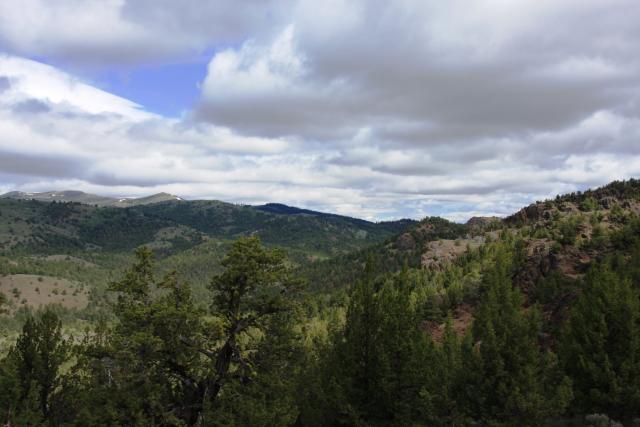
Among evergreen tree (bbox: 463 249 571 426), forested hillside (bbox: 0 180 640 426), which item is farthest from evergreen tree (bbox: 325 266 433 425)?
evergreen tree (bbox: 463 249 571 426)

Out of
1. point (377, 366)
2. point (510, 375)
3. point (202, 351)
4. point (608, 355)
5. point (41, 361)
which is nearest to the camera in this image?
point (202, 351)

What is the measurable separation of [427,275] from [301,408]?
12298 centimetres

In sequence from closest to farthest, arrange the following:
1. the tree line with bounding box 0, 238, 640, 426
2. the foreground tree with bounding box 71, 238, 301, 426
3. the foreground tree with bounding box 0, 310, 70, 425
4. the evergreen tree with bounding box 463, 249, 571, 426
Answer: the foreground tree with bounding box 71, 238, 301, 426, the tree line with bounding box 0, 238, 640, 426, the foreground tree with bounding box 0, 310, 70, 425, the evergreen tree with bounding box 463, 249, 571, 426

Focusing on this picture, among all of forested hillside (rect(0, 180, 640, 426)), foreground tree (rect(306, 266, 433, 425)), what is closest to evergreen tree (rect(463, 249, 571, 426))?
→ forested hillside (rect(0, 180, 640, 426))

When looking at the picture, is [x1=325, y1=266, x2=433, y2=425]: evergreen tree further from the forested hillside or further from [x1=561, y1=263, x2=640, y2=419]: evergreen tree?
[x1=561, y1=263, x2=640, y2=419]: evergreen tree

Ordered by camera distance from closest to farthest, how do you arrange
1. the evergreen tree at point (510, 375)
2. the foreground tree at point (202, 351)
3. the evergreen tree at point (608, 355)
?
the foreground tree at point (202, 351) → the evergreen tree at point (510, 375) → the evergreen tree at point (608, 355)

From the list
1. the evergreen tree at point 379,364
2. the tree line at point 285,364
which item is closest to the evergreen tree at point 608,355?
the tree line at point 285,364

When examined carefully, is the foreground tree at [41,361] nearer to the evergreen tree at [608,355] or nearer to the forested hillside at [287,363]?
the forested hillside at [287,363]

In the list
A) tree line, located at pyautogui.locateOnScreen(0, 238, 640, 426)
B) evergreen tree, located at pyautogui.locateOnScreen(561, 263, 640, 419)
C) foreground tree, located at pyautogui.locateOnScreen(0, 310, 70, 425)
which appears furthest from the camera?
evergreen tree, located at pyautogui.locateOnScreen(561, 263, 640, 419)

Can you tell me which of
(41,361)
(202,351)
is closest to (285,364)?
(202,351)

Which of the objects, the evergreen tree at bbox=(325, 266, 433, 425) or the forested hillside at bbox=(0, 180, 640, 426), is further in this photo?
the evergreen tree at bbox=(325, 266, 433, 425)

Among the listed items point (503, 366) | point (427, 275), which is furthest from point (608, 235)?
point (503, 366)

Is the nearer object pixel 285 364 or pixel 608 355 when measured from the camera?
pixel 285 364

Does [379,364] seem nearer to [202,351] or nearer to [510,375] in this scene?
[510,375]
